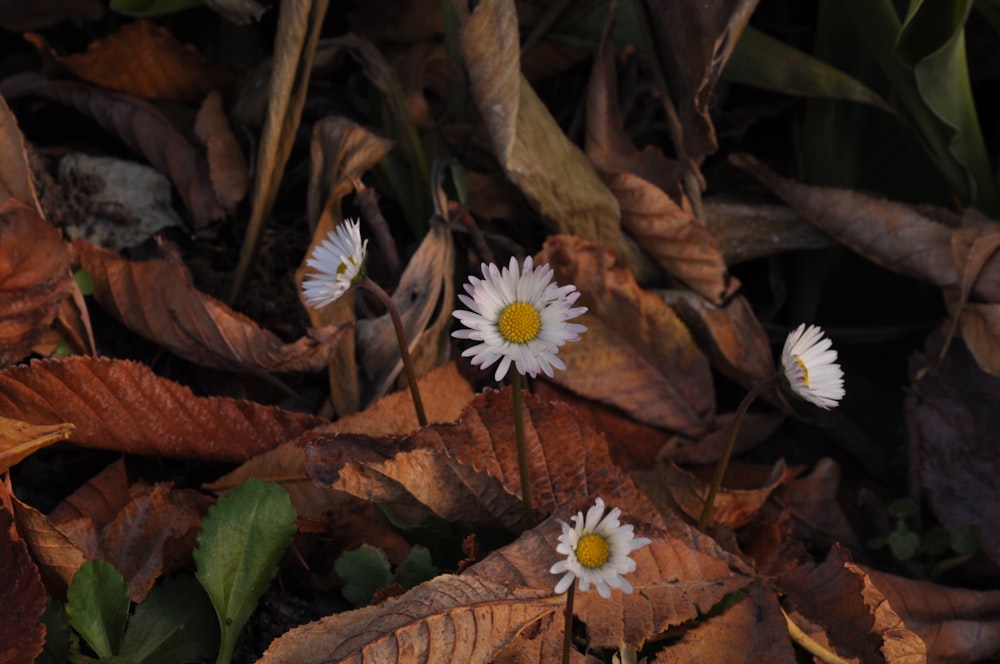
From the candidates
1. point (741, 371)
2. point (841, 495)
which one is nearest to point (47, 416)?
point (741, 371)

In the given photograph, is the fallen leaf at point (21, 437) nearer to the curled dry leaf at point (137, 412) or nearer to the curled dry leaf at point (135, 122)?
the curled dry leaf at point (137, 412)

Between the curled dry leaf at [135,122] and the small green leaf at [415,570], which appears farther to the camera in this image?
the curled dry leaf at [135,122]

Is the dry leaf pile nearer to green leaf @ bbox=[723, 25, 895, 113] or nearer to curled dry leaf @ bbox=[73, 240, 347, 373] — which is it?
curled dry leaf @ bbox=[73, 240, 347, 373]

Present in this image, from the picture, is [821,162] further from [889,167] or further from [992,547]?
[992,547]

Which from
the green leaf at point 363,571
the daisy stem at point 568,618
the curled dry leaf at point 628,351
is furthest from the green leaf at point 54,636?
the curled dry leaf at point 628,351

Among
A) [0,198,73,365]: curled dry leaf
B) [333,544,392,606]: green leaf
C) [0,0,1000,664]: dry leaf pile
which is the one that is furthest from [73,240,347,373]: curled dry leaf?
[333,544,392,606]: green leaf

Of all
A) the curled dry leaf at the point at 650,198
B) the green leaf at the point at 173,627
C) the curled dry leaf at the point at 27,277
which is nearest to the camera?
the green leaf at the point at 173,627
